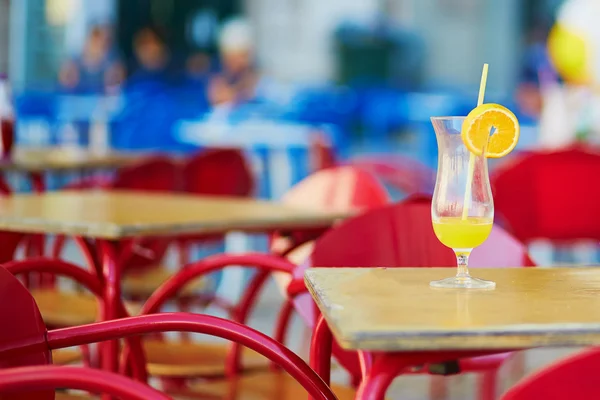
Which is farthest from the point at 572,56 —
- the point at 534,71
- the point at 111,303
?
the point at 534,71

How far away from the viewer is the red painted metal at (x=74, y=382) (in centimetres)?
99

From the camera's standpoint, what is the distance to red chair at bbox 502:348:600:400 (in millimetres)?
882

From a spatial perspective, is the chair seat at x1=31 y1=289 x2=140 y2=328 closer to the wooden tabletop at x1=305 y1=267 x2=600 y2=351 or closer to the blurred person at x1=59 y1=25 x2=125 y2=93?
the wooden tabletop at x1=305 y1=267 x2=600 y2=351

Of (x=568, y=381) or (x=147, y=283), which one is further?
(x=147, y=283)

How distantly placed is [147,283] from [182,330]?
1786mm

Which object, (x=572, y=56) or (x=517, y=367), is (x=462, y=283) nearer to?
(x=517, y=367)

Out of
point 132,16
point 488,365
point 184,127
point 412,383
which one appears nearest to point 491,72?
point 132,16

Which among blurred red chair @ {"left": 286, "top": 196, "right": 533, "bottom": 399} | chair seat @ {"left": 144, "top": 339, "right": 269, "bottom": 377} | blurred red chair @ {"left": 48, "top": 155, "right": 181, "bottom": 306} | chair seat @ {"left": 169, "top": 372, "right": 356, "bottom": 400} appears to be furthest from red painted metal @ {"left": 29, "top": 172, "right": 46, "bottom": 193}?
blurred red chair @ {"left": 286, "top": 196, "right": 533, "bottom": 399}

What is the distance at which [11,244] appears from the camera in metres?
2.01

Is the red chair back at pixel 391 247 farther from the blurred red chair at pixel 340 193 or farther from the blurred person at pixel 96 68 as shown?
the blurred person at pixel 96 68

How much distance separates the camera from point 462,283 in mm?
1262

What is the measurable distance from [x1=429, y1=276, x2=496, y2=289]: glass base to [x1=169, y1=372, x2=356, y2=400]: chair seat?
565mm

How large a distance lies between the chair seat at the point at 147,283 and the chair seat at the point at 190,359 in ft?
1.98

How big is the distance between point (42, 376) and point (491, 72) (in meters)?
14.8
